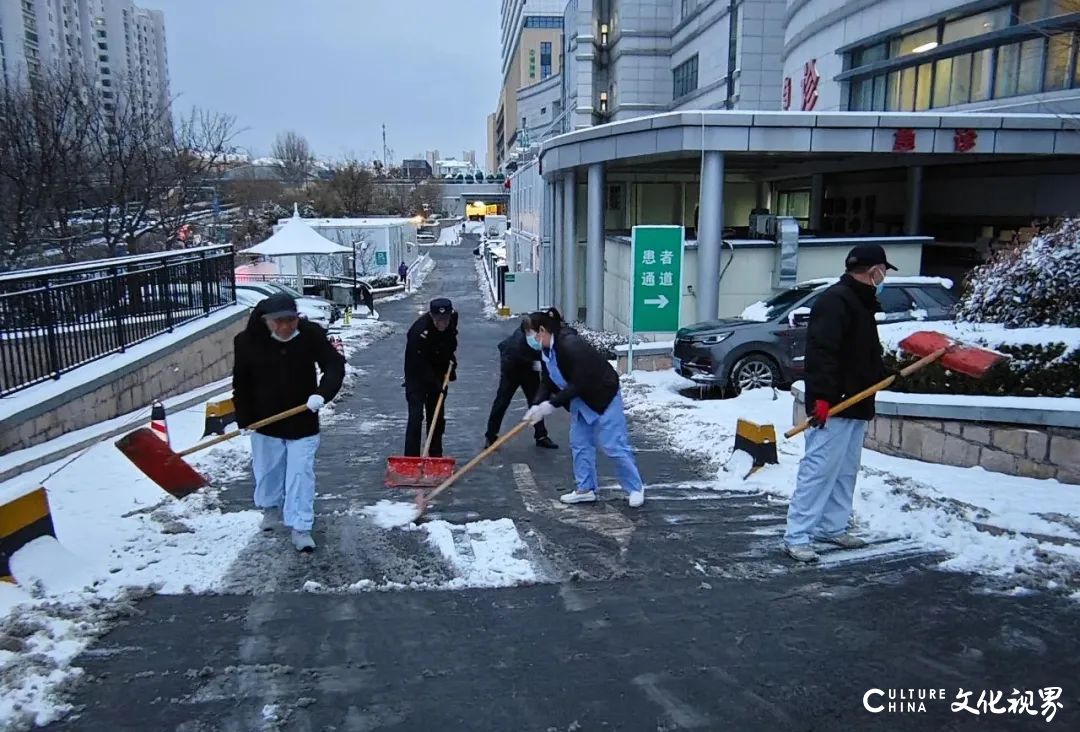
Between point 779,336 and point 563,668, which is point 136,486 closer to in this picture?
point 563,668

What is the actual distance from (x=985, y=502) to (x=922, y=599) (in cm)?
157

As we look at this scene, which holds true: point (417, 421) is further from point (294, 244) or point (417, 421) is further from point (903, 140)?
point (294, 244)

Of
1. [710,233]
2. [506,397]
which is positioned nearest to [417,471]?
[506,397]

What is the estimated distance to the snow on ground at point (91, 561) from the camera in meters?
3.65

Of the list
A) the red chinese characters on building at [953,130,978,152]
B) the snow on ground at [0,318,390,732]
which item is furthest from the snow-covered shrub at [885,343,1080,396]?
the red chinese characters on building at [953,130,978,152]

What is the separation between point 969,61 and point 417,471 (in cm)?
1876

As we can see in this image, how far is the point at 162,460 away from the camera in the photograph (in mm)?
5680

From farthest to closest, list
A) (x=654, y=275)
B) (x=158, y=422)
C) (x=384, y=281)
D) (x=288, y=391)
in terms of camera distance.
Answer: (x=384, y=281) → (x=654, y=275) → (x=158, y=422) → (x=288, y=391)

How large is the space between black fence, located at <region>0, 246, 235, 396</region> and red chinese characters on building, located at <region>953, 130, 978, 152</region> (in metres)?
12.9

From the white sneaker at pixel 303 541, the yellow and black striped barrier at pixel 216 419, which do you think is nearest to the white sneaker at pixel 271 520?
the white sneaker at pixel 303 541

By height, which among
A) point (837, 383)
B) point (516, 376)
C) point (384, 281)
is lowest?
point (384, 281)

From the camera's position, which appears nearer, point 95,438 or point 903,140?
point 95,438

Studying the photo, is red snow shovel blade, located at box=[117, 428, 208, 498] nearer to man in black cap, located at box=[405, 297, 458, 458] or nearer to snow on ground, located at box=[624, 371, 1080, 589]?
man in black cap, located at box=[405, 297, 458, 458]

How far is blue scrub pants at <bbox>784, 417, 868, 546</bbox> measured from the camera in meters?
4.81
